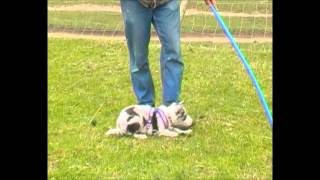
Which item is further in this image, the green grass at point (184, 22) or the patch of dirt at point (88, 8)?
the patch of dirt at point (88, 8)

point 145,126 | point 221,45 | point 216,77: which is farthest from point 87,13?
point 145,126

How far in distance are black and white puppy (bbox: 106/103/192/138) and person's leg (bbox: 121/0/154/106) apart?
0.16 m

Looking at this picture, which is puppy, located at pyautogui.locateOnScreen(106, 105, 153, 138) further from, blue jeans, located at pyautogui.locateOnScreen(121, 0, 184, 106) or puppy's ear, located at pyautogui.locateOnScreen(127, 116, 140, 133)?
blue jeans, located at pyautogui.locateOnScreen(121, 0, 184, 106)

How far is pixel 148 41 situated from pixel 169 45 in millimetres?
160

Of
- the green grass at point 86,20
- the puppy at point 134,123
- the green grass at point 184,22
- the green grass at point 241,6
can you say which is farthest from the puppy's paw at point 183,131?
the green grass at point 241,6

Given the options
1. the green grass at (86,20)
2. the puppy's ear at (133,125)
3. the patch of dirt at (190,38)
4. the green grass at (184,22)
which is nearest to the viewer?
the puppy's ear at (133,125)

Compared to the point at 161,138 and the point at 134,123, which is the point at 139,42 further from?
the point at 161,138

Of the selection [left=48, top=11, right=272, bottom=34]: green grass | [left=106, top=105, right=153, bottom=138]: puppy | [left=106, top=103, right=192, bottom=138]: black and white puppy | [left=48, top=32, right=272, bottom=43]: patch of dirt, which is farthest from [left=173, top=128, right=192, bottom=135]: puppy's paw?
[left=48, top=11, right=272, bottom=34]: green grass

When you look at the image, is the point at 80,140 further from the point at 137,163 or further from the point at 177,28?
the point at 177,28

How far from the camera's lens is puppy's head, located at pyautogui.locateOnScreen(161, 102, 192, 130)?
4.62 m

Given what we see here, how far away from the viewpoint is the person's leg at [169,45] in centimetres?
458

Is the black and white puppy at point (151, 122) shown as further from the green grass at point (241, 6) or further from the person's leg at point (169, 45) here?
the green grass at point (241, 6)

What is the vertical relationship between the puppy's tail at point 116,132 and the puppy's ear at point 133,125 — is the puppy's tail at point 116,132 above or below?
below

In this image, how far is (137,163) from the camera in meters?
4.01
